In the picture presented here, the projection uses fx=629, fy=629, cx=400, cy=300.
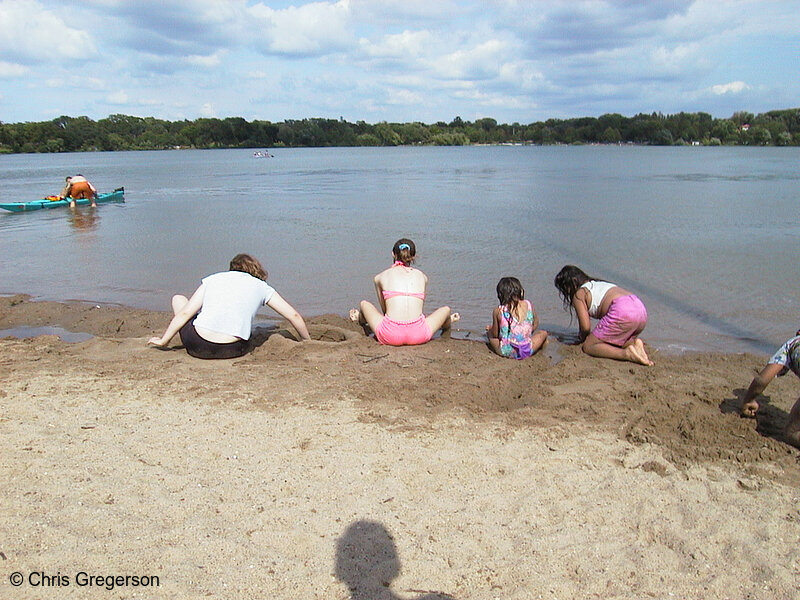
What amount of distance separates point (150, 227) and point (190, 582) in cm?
1720

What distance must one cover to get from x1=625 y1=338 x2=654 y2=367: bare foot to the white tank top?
0.61 metres

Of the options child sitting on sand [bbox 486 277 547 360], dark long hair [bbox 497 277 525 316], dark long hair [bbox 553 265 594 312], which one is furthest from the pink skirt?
dark long hair [bbox 497 277 525 316]

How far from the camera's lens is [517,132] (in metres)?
155

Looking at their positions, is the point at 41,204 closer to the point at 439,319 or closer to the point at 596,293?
the point at 439,319

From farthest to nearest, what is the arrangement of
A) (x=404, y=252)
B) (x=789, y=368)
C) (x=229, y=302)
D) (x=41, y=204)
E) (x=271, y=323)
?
1. (x=41, y=204)
2. (x=271, y=323)
3. (x=404, y=252)
4. (x=229, y=302)
5. (x=789, y=368)

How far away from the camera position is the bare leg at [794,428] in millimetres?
4258

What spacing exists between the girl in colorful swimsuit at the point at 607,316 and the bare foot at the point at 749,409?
142 cm

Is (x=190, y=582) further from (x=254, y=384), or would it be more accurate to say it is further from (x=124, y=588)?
(x=254, y=384)

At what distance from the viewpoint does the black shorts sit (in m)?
6.08

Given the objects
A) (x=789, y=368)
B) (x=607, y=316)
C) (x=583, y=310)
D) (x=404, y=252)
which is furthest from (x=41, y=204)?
(x=789, y=368)

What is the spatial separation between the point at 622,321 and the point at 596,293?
0.44 m

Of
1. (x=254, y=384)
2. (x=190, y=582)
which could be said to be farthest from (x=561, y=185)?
(x=190, y=582)

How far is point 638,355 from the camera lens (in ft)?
20.2

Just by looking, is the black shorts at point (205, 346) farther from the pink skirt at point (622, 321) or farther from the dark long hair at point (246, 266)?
the pink skirt at point (622, 321)
